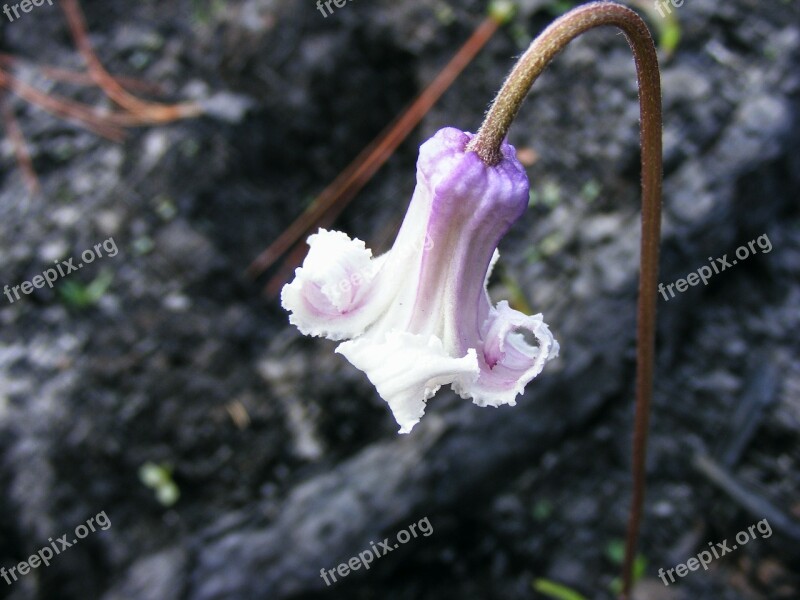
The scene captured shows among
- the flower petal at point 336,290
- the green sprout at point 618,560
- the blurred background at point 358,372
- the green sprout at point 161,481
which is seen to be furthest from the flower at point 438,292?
the green sprout at point 618,560

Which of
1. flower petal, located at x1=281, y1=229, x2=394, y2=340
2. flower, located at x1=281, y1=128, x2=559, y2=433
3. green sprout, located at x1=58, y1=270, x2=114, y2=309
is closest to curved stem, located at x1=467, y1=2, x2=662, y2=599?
flower, located at x1=281, y1=128, x2=559, y2=433

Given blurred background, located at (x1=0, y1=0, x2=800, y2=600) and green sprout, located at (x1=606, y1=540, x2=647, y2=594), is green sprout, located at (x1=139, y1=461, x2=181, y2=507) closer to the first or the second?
blurred background, located at (x1=0, y1=0, x2=800, y2=600)

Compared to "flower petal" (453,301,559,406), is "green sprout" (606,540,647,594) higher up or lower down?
lower down

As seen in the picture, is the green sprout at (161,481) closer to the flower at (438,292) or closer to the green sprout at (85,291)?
the green sprout at (85,291)

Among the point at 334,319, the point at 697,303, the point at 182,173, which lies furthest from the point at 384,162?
the point at 334,319

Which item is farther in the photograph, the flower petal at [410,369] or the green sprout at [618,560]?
the green sprout at [618,560]

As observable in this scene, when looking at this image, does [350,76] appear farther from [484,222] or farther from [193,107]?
[484,222]

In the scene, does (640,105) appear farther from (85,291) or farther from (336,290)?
(85,291)
